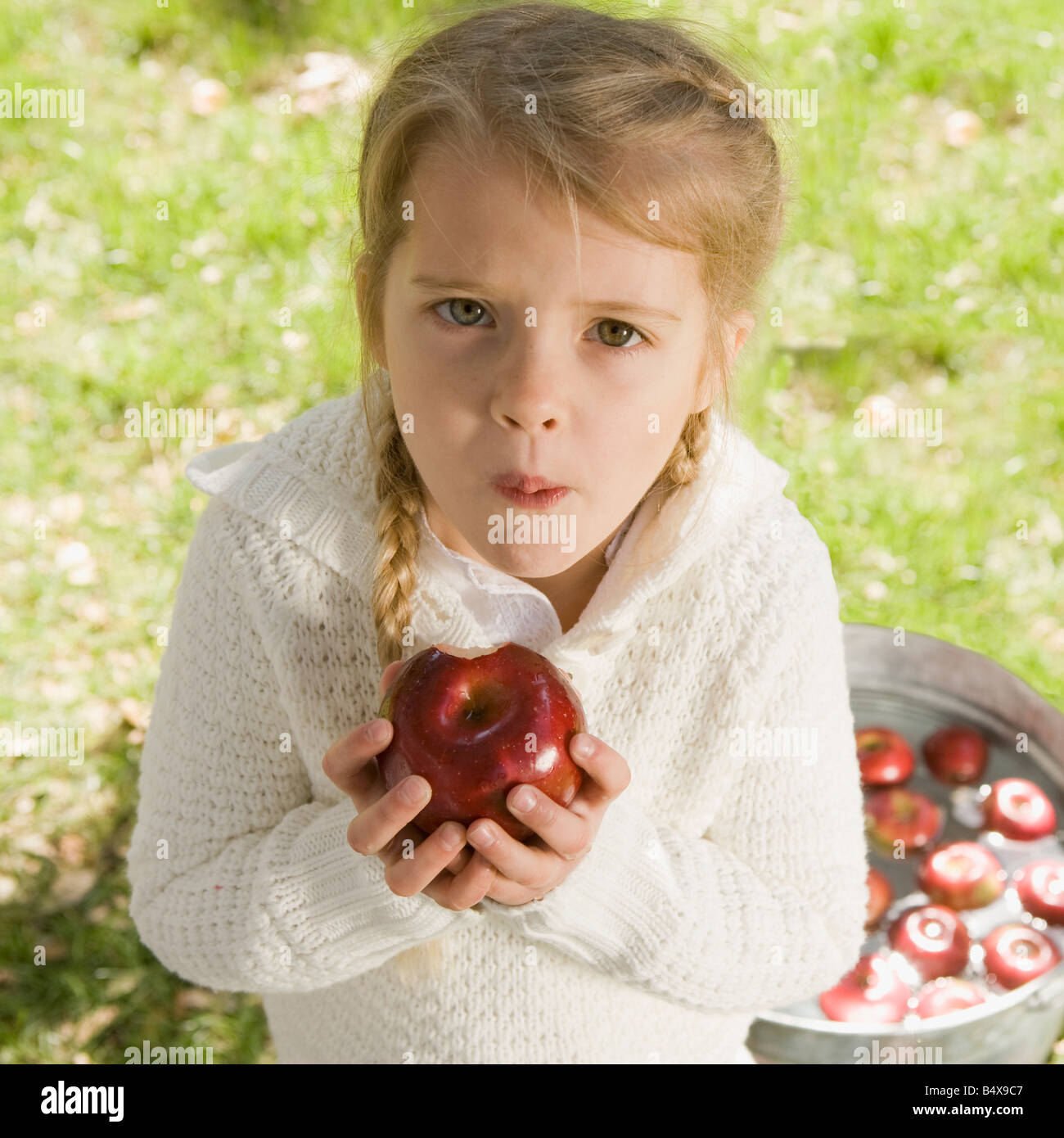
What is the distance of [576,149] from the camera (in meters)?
1.08

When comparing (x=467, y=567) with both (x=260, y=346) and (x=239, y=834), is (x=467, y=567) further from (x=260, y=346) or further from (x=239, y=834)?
(x=260, y=346)

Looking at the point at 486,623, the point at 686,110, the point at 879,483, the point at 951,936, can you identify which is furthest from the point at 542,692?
the point at 879,483

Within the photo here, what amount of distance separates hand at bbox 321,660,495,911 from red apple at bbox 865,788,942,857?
139 centimetres

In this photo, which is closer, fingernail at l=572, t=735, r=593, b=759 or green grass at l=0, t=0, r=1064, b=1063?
fingernail at l=572, t=735, r=593, b=759

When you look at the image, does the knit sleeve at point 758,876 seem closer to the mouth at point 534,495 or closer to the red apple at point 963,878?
the mouth at point 534,495

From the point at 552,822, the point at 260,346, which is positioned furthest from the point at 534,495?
the point at 260,346

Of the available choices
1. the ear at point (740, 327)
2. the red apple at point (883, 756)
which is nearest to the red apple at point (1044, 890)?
the red apple at point (883, 756)

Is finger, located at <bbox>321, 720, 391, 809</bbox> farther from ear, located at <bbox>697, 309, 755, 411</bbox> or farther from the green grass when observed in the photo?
the green grass

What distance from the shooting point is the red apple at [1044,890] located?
2195 mm

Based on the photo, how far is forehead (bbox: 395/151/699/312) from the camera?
106cm

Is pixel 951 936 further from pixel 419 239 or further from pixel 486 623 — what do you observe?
pixel 419 239

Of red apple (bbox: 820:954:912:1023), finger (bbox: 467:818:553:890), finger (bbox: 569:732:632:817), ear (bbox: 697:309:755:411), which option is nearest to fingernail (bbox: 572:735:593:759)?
finger (bbox: 569:732:632:817)

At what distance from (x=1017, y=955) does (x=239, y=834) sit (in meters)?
1.45

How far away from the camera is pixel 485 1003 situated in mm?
1506
